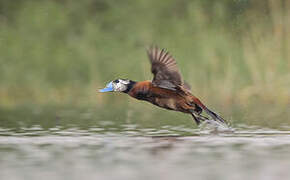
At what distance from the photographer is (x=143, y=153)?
759 centimetres

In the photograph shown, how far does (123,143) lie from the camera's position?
839 centimetres

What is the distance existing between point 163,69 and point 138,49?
6111mm

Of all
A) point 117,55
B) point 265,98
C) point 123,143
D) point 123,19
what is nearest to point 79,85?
point 117,55

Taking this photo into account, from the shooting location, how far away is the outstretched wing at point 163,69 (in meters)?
9.01

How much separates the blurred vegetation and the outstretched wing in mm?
2850

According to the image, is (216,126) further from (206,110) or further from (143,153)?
(143,153)

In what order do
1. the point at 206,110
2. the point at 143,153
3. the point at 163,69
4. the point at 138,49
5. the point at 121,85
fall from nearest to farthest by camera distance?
the point at 143,153
the point at 163,69
the point at 206,110
the point at 121,85
the point at 138,49

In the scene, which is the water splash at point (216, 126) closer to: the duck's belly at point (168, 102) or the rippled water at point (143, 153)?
the rippled water at point (143, 153)

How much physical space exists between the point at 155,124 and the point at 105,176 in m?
4.42

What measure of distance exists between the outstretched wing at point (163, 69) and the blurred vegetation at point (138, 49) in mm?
2850

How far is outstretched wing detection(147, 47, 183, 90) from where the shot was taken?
9.01 m

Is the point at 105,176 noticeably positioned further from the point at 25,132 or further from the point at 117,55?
the point at 117,55

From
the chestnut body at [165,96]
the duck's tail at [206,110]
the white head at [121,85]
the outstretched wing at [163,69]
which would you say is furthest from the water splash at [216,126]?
the white head at [121,85]

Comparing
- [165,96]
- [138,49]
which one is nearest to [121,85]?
[165,96]
